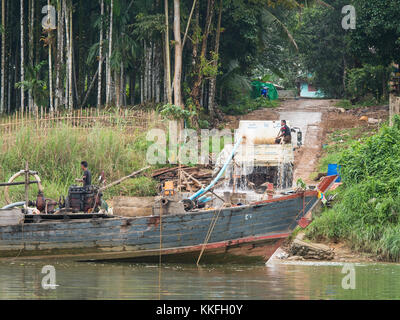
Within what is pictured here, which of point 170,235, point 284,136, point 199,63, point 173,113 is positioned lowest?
point 170,235

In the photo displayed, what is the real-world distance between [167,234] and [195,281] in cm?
233

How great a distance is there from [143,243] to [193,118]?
12.4 meters

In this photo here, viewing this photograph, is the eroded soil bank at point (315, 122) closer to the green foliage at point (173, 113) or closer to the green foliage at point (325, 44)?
the green foliage at point (325, 44)

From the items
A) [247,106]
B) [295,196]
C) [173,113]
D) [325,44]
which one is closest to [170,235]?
[295,196]

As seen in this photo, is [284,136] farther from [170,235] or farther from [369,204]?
[170,235]

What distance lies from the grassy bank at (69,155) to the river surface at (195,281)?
18.4 ft

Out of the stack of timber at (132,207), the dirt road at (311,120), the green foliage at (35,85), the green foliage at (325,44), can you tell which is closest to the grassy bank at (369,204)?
the dirt road at (311,120)

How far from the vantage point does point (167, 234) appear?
48.1 feet

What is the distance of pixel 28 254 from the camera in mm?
15156

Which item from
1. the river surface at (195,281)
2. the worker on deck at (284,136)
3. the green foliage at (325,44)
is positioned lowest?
the river surface at (195,281)

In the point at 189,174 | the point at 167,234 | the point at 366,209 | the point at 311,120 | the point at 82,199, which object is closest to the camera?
the point at 167,234

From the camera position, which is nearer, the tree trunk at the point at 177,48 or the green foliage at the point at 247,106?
the tree trunk at the point at 177,48

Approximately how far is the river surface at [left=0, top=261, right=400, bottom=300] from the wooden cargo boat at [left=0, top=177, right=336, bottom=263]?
0.83 feet

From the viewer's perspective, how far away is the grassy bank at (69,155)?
20.6 m
